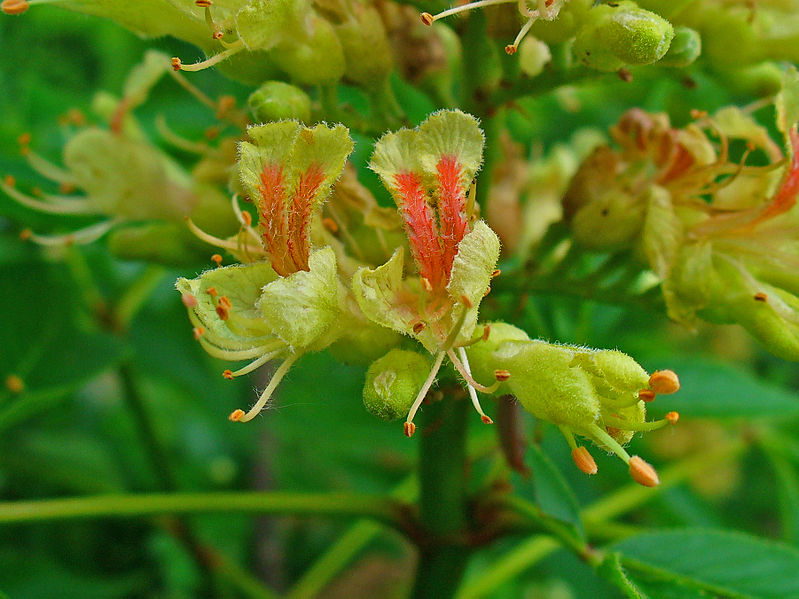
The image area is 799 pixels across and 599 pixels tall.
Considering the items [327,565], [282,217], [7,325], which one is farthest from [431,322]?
[327,565]

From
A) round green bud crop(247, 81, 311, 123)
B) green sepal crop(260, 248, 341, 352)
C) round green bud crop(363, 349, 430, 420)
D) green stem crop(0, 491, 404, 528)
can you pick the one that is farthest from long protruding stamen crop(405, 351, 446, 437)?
green stem crop(0, 491, 404, 528)

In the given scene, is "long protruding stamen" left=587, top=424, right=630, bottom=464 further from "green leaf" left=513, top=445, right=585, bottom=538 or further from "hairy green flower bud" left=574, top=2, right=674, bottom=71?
"hairy green flower bud" left=574, top=2, right=674, bottom=71

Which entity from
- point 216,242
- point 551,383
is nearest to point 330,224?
point 216,242

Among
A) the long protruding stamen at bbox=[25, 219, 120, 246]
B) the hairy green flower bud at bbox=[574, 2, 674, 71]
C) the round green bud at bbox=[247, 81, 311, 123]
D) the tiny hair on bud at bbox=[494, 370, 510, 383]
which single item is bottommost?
the long protruding stamen at bbox=[25, 219, 120, 246]

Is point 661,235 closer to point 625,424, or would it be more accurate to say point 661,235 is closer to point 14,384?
point 625,424

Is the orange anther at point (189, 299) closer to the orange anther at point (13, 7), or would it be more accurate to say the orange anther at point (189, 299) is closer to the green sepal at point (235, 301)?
the green sepal at point (235, 301)

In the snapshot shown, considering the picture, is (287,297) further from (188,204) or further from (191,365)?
(191,365)

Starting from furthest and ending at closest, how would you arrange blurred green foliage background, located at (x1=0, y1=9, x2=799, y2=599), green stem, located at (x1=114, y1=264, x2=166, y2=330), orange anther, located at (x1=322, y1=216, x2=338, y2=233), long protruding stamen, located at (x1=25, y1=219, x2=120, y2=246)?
1. green stem, located at (x1=114, y1=264, x2=166, y2=330)
2. blurred green foliage background, located at (x1=0, y1=9, x2=799, y2=599)
3. long protruding stamen, located at (x1=25, y1=219, x2=120, y2=246)
4. orange anther, located at (x1=322, y1=216, x2=338, y2=233)
